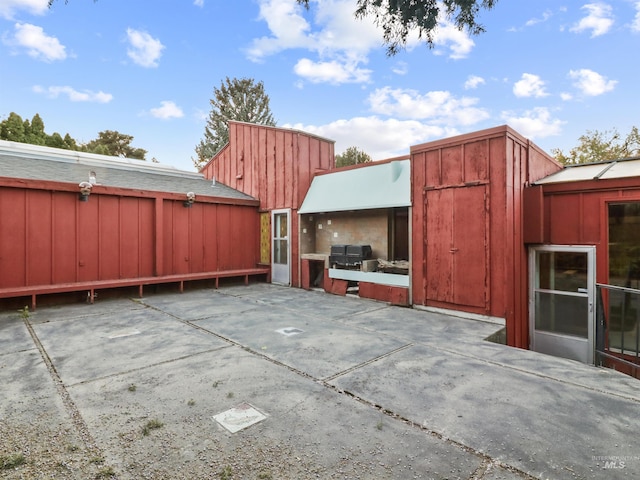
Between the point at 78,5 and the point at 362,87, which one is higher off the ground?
the point at 362,87

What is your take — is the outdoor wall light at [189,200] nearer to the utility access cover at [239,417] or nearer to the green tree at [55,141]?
the utility access cover at [239,417]

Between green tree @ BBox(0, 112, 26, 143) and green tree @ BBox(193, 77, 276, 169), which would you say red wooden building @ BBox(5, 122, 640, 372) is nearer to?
green tree @ BBox(0, 112, 26, 143)

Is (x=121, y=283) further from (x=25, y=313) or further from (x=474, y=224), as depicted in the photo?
(x=474, y=224)

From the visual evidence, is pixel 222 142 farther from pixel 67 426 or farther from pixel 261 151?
pixel 67 426

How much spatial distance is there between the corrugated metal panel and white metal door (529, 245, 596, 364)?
114 inches

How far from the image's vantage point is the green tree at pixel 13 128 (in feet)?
60.2

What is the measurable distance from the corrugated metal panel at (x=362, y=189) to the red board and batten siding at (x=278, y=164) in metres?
0.49

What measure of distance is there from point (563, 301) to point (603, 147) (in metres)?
18.9

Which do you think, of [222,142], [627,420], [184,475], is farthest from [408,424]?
[222,142]

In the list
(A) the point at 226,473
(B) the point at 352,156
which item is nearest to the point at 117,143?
(B) the point at 352,156

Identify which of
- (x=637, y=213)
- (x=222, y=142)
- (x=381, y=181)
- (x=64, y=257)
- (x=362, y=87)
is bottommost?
(x=64, y=257)

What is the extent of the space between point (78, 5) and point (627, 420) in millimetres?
5994

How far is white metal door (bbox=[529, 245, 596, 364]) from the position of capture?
559 cm

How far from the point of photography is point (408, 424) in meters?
2.24
